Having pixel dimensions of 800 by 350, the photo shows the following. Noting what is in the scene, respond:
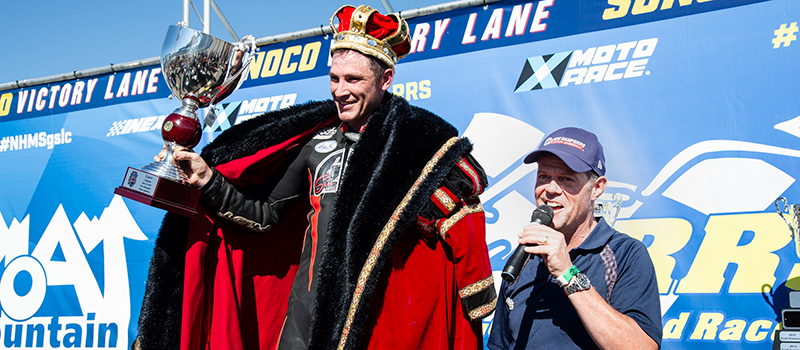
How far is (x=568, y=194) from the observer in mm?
1503

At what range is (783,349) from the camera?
245 centimetres

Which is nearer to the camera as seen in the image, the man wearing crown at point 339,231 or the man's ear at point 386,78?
the man wearing crown at point 339,231

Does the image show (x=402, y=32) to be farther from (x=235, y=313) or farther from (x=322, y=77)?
(x=322, y=77)

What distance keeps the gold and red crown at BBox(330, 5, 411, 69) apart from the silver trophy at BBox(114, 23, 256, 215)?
0.35 metres

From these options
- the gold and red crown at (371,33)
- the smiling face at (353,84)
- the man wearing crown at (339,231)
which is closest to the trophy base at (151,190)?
the man wearing crown at (339,231)

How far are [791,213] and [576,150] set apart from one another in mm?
1805

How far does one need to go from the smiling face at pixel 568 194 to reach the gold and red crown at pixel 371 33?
29.2 inches

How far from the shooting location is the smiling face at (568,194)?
1.50 m

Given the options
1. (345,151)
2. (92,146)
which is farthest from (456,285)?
(92,146)

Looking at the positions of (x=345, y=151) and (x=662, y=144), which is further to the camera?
(x=662, y=144)

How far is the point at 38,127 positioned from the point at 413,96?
328cm

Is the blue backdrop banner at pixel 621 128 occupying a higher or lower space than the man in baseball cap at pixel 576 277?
higher

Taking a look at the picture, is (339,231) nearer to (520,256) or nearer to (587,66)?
(520,256)

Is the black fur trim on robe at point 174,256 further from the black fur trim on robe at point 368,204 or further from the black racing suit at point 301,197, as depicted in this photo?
the black fur trim on robe at point 368,204
